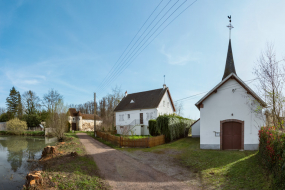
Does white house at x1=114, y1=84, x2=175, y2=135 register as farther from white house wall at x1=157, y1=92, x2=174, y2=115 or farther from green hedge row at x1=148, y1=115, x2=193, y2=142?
green hedge row at x1=148, y1=115, x2=193, y2=142

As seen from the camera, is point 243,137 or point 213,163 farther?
point 243,137

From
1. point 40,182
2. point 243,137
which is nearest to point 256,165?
point 243,137

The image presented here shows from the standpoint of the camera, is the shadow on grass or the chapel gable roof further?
the chapel gable roof

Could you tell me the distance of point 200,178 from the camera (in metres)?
8.37

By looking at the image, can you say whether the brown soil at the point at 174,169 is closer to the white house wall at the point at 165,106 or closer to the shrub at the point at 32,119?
the white house wall at the point at 165,106

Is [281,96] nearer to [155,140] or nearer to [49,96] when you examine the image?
[155,140]

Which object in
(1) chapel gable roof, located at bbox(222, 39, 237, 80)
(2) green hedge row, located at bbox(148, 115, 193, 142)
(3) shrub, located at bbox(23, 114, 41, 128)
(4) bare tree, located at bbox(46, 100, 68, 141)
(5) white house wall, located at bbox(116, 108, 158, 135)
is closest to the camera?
(1) chapel gable roof, located at bbox(222, 39, 237, 80)

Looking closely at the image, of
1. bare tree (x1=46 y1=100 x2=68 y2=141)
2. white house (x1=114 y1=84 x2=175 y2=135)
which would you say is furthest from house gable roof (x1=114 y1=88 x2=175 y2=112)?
bare tree (x1=46 y1=100 x2=68 y2=141)

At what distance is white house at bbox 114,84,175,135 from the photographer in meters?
29.5

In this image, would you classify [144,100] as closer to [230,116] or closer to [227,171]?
[230,116]

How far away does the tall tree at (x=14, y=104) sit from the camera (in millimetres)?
48719

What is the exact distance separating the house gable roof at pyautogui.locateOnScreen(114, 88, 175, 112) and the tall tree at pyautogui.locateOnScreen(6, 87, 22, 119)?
32.3 meters

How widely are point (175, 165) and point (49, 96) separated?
132 ft

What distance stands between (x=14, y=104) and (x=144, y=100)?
139 feet
